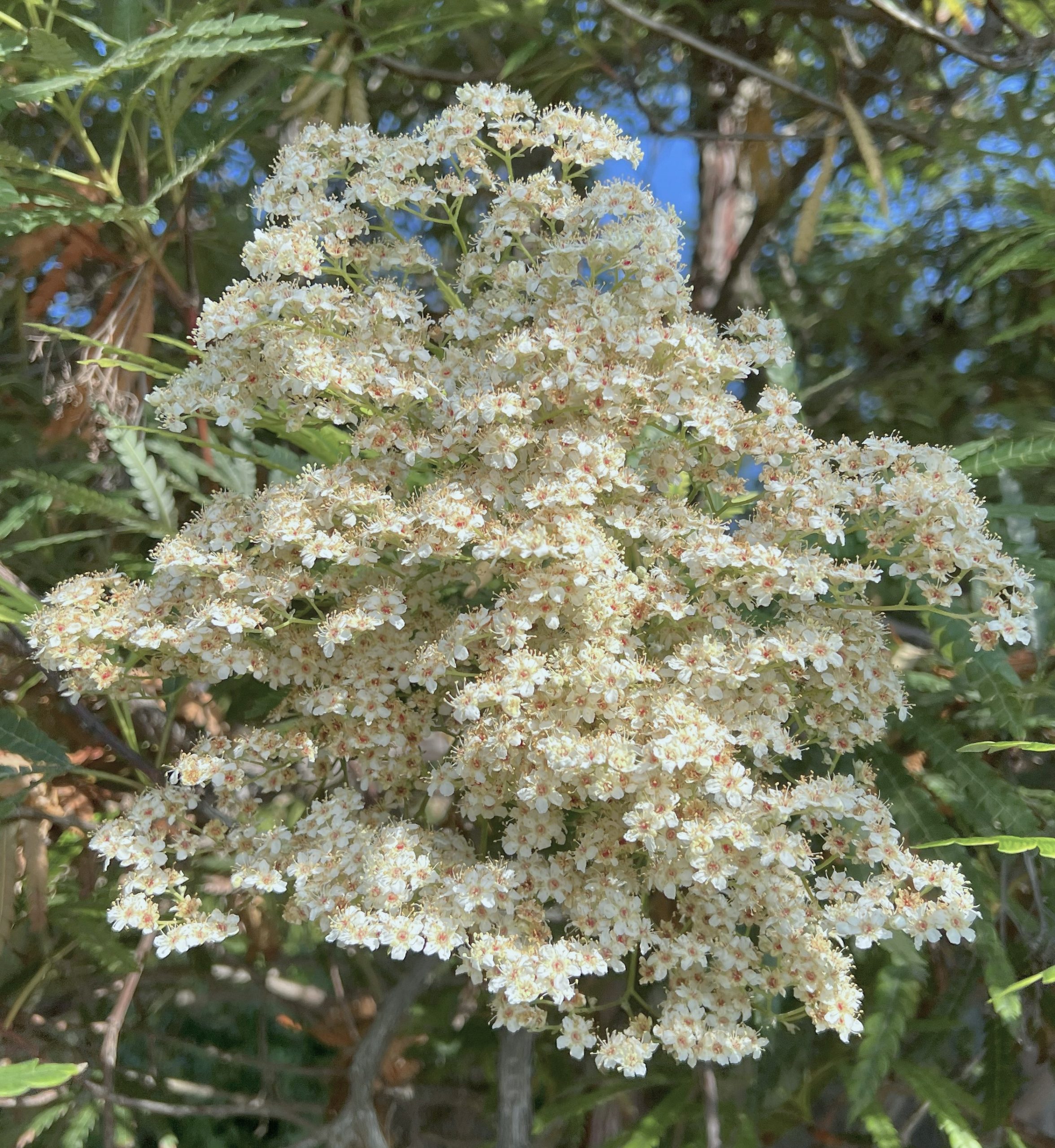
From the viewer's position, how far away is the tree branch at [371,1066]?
1.45m

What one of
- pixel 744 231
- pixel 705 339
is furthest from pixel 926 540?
pixel 744 231

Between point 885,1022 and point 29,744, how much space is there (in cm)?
127

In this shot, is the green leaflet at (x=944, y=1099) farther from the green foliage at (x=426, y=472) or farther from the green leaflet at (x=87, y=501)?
the green leaflet at (x=87, y=501)

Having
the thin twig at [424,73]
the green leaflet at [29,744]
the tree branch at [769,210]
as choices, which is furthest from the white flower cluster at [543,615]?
the tree branch at [769,210]

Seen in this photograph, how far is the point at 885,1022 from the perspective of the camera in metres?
1.33

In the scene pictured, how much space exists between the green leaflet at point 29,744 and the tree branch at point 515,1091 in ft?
2.50

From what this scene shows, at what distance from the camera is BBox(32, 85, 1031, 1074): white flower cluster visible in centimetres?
99

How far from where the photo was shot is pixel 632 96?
6.64ft

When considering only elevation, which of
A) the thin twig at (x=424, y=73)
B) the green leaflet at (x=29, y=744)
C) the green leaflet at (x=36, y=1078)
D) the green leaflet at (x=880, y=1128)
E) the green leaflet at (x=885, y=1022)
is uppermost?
the thin twig at (x=424, y=73)

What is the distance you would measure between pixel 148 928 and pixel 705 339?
0.94m

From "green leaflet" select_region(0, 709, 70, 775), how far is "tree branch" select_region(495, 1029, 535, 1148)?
2.50 feet

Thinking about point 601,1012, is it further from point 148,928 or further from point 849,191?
point 849,191

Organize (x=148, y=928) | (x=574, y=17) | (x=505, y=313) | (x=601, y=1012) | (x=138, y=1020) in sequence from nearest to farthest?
(x=148, y=928), (x=505, y=313), (x=601, y=1012), (x=574, y=17), (x=138, y=1020)

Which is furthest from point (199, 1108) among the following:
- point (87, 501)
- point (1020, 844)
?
point (1020, 844)
